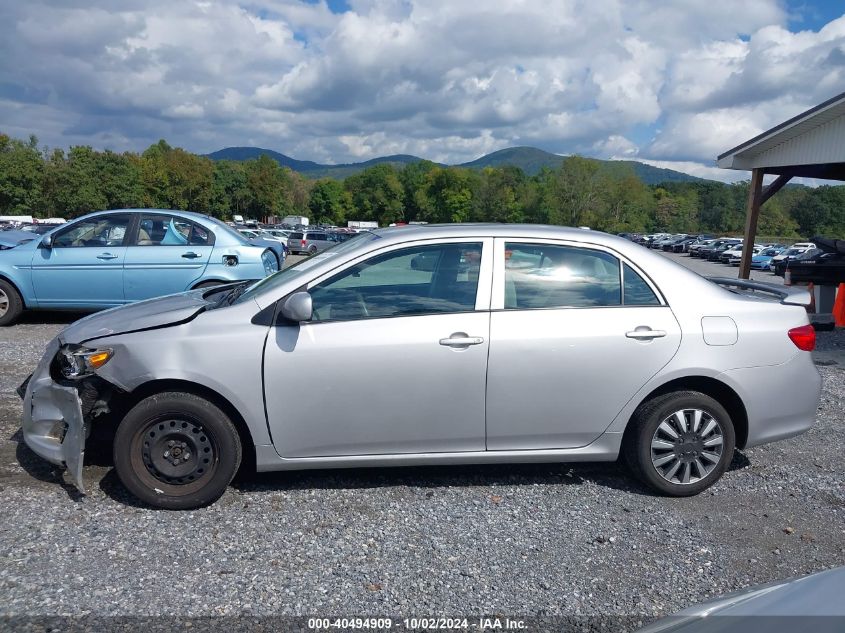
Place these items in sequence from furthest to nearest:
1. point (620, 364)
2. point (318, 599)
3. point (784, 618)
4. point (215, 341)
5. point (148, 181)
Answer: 1. point (148, 181)
2. point (620, 364)
3. point (215, 341)
4. point (318, 599)
5. point (784, 618)

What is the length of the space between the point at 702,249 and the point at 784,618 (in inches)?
2232

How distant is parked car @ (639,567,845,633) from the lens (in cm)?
179

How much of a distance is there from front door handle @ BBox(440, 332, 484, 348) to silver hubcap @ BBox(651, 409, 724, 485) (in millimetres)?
1300

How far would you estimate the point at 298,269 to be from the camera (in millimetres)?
4449

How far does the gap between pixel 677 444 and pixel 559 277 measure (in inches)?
50.5

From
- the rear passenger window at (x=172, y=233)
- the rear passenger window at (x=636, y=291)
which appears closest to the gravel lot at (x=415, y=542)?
the rear passenger window at (x=636, y=291)

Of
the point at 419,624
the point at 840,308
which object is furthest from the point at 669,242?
the point at 419,624

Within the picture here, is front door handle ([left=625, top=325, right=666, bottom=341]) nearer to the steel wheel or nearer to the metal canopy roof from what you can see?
the steel wheel

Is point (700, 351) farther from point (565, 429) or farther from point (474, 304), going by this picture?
point (474, 304)

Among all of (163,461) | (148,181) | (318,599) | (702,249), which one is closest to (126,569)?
(163,461)

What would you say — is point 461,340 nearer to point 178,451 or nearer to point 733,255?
point 178,451

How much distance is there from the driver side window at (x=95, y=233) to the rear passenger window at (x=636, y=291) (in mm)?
7418

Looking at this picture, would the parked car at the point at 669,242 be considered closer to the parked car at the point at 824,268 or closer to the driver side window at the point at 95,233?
the parked car at the point at 824,268

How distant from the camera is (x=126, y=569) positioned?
133 inches
